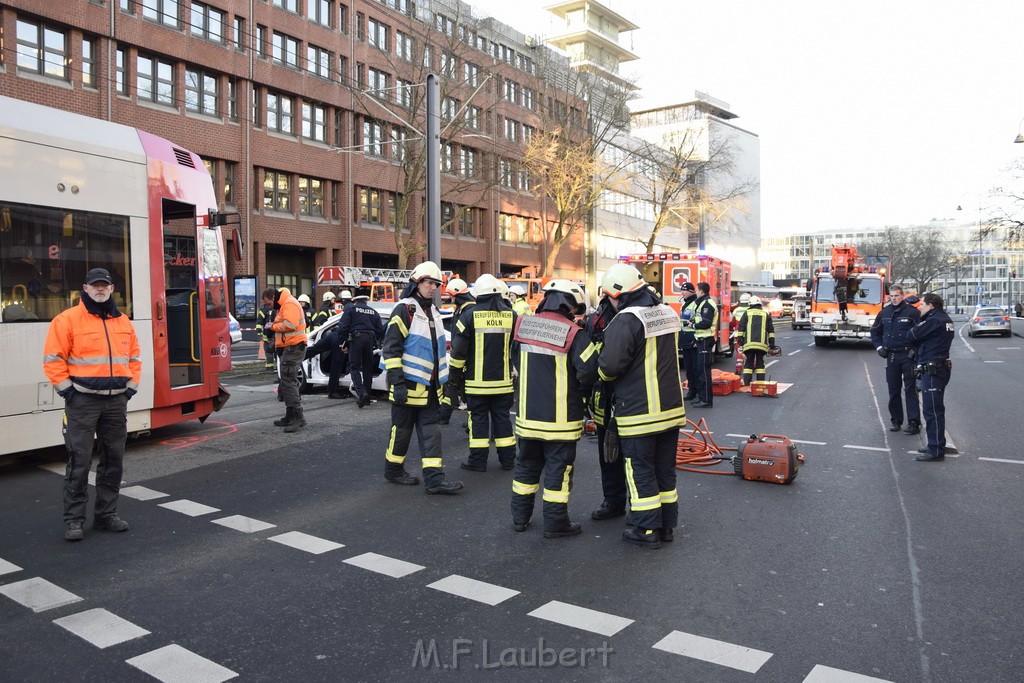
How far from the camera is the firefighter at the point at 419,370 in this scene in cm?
698

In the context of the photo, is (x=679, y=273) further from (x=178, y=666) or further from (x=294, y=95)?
(x=294, y=95)

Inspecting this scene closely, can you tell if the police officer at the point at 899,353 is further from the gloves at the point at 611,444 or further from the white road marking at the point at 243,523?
the white road marking at the point at 243,523

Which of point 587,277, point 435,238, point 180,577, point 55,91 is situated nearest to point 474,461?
point 180,577

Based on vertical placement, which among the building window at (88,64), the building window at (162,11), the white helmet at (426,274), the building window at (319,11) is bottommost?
the white helmet at (426,274)

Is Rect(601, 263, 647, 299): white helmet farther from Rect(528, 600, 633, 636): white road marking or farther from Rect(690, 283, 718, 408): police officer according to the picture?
Rect(690, 283, 718, 408): police officer

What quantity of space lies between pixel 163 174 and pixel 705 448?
6.96 meters

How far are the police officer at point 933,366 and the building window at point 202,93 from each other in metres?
31.1

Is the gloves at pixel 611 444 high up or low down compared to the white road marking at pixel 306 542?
up

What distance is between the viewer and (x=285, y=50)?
1428 inches

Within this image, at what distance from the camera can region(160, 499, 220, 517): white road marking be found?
21.4 feet

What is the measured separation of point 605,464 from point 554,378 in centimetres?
93

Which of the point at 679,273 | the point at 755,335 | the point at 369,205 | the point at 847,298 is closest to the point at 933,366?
the point at 755,335

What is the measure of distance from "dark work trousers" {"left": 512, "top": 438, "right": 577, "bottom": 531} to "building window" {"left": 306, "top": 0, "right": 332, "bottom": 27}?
36.8 metres

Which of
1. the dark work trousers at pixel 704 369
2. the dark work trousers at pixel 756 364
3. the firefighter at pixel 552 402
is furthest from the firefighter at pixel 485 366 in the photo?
the dark work trousers at pixel 756 364
